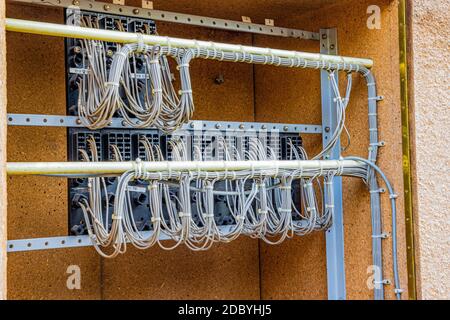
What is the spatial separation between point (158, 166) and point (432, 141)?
0.88 meters

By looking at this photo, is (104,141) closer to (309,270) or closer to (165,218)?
(165,218)

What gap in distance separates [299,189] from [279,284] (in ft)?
1.37

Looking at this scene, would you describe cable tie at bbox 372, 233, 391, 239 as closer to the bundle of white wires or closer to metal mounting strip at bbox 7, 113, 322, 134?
the bundle of white wires

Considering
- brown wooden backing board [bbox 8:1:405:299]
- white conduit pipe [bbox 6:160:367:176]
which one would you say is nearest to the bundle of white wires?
white conduit pipe [bbox 6:160:367:176]

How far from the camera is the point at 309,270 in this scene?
2.43 m

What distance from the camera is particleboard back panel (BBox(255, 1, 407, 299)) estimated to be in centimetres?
213

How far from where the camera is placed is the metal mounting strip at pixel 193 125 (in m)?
1.83

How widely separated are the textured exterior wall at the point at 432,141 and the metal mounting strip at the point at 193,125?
387 millimetres

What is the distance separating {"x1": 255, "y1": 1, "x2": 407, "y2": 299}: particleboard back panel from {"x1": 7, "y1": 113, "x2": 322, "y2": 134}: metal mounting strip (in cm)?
11

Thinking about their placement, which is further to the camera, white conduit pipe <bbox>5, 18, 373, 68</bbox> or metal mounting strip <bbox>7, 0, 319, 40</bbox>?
metal mounting strip <bbox>7, 0, 319, 40</bbox>

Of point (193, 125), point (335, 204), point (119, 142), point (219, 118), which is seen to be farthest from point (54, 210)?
point (335, 204)

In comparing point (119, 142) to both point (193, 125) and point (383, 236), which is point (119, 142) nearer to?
point (193, 125)

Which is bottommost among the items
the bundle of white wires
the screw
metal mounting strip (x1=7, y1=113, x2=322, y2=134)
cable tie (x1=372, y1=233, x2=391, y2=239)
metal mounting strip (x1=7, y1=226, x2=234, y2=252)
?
cable tie (x1=372, y1=233, x2=391, y2=239)

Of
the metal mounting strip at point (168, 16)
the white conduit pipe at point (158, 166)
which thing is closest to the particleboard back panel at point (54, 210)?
the metal mounting strip at point (168, 16)
